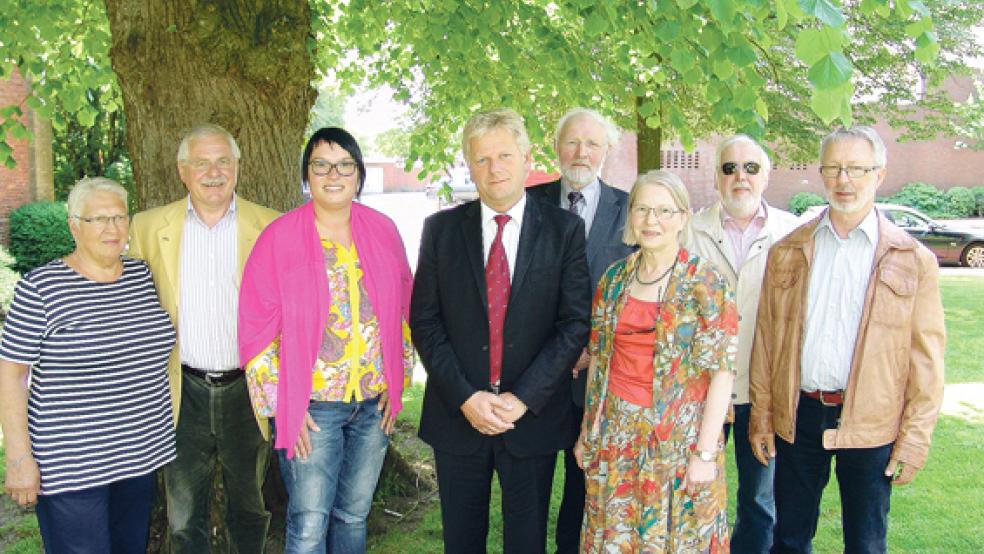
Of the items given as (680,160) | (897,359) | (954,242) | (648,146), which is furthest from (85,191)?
(680,160)

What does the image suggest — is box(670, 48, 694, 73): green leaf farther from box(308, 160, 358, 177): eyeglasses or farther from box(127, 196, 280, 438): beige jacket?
box(127, 196, 280, 438): beige jacket

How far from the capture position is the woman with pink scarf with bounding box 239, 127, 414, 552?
3.06 m

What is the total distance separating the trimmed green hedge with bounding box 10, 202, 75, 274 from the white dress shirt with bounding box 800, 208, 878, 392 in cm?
1440

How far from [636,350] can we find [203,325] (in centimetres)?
193

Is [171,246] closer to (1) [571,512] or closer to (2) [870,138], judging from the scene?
(1) [571,512]

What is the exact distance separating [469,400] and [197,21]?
2.52 m

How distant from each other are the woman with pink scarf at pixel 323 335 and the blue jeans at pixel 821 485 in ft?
5.92

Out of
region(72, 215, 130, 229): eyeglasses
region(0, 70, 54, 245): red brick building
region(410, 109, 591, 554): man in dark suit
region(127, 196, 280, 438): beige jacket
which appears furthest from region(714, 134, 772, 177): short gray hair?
region(0, 70, 54, 245): red brick building

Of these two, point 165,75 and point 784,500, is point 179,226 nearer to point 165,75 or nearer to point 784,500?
A: point 165,75

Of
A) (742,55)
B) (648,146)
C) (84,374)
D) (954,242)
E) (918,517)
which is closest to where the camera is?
(84,374)

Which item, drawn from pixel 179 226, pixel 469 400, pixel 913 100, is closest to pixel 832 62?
pixel 469 400

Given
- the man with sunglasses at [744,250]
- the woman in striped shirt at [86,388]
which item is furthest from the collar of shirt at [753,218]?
the woman in striped shirt at [86,388]

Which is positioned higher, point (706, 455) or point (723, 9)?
point (723, 9)

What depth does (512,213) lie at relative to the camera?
3229mm
